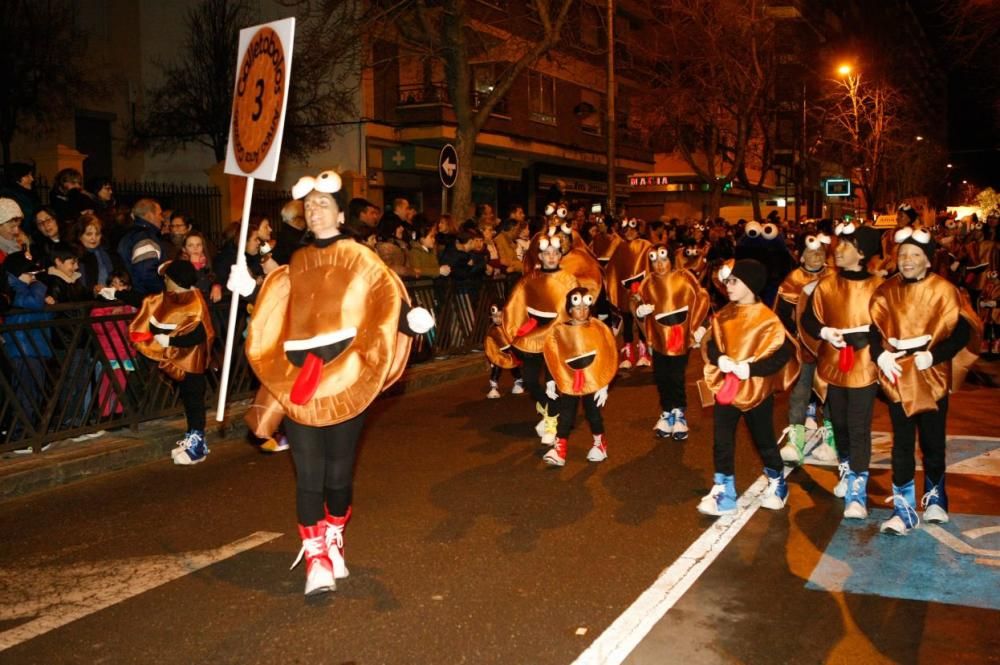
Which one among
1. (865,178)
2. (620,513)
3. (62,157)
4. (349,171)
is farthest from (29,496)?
(865,178)

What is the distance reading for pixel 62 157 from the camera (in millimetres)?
19203

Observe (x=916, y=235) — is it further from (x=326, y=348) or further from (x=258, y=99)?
(x=258, y=99)

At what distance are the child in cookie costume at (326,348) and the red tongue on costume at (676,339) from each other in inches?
164

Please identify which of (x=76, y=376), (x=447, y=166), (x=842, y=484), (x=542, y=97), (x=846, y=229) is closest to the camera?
(x=846, y=229)

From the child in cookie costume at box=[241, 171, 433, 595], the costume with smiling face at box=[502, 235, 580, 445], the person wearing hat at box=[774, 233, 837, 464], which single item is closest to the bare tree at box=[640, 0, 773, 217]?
the costume with smiling face at box=[502, 235, 580, 445]

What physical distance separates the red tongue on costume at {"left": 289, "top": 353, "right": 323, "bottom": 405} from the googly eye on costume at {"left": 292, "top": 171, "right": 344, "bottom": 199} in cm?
83

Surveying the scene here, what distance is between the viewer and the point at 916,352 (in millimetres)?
6027

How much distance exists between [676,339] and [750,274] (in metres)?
2.51

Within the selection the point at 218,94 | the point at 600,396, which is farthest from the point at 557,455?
the point at 218,94

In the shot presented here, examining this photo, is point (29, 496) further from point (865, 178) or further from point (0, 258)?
point (865, 178)

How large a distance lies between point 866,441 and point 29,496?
5.86 meters

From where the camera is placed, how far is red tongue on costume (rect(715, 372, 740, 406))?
6.44m

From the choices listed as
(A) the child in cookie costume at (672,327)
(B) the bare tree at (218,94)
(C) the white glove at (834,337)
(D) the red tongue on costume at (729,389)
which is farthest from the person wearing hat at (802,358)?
(B) the bare tree at (218,94)

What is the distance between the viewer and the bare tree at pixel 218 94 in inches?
990
